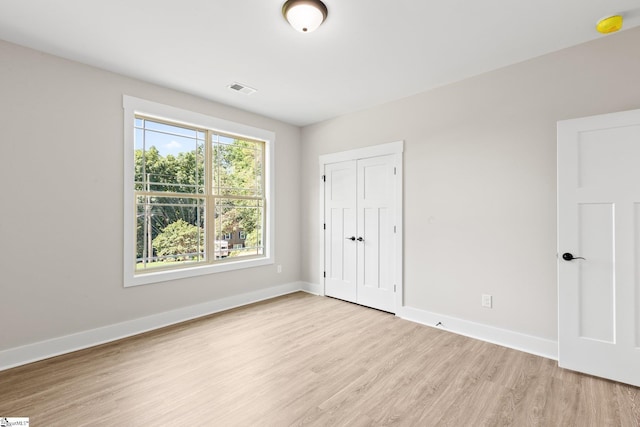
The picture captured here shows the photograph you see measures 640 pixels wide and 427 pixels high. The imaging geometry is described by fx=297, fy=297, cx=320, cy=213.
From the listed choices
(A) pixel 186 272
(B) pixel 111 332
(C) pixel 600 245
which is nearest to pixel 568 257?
(C) pixel 600 245

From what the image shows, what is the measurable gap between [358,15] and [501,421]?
2905 mm

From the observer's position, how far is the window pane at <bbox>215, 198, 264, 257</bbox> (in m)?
4.11

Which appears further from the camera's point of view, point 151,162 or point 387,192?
point 387,192

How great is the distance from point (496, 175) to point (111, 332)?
4.23 m

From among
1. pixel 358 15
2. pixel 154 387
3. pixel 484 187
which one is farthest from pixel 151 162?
pixel 484 187

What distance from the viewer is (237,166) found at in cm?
432

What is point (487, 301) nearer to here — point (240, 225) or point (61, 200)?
point (240, 225)

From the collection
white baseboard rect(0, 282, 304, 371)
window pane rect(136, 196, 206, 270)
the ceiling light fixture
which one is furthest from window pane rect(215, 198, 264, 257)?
the ceiling light fixture

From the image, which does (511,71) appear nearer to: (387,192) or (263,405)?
(387,192)

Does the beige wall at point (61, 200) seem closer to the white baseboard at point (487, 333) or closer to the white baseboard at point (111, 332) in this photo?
the white baseboard at point (111, 332)

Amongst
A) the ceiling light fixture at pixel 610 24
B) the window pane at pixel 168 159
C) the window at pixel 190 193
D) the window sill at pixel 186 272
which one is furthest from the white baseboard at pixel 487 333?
the window pane at pixel 168 159

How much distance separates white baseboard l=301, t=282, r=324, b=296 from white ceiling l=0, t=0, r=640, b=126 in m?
2.95

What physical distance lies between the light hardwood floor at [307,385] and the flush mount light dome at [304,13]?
2662 mm

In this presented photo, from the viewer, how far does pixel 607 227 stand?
2.31 metres
